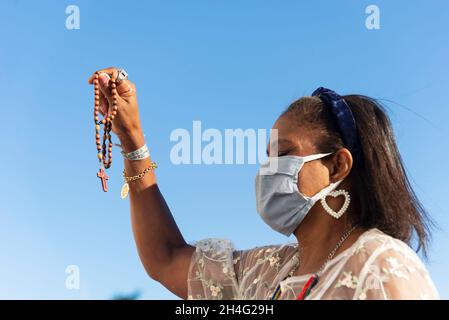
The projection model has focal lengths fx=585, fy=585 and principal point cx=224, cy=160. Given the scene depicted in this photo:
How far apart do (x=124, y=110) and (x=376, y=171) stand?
4.30ft

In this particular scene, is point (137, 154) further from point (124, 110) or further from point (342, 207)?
point (342, 207)

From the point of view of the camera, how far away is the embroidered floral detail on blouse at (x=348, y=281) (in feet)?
7.22

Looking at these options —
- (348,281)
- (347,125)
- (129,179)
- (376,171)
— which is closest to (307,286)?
(348,281)

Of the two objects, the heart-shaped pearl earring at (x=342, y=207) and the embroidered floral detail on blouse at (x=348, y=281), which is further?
the heart-shaped pearl earring at (x=342, y=207)

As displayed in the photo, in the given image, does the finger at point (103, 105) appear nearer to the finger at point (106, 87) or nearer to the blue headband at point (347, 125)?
the finger at point (106, 87)

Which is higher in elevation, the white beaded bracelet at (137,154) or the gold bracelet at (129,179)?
the white beaded bracelet at (137,154)

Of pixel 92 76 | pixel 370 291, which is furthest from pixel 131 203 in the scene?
pixel 370 291

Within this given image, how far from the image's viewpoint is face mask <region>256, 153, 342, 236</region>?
A: 2.64m

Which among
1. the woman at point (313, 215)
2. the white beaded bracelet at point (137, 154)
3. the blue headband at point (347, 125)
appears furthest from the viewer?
the white beaded bracelet at point (137, 154)

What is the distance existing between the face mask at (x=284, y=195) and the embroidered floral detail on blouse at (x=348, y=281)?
1.46 feet

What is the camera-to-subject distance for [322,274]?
2391 millimetres

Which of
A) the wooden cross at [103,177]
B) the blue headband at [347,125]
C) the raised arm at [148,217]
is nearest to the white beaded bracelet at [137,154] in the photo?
the raised arm at [148,217]
